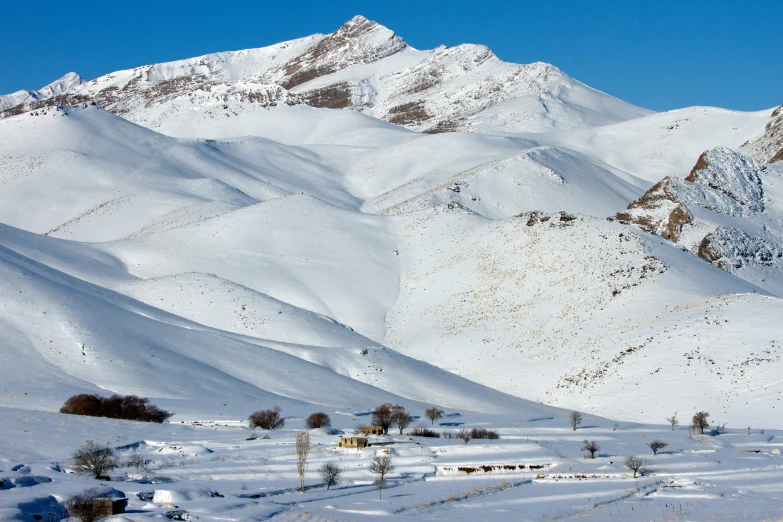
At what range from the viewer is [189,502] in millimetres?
24188

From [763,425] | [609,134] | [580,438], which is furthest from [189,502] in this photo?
[609,134]

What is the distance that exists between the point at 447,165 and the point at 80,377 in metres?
92.2

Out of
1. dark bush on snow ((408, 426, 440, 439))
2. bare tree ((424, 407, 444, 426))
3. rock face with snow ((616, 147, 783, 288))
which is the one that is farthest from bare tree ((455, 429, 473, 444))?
rock face with snow ((616, 147, 783, 288))

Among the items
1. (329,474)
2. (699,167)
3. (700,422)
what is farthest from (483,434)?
(699,167)

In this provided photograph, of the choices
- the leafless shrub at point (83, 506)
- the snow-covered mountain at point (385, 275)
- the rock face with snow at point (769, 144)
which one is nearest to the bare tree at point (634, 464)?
the snow-covered mountain at point (385, 275)

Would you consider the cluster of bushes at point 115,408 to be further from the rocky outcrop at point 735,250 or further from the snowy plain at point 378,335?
the rocky outcrop at point 735,250

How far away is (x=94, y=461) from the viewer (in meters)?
28.2

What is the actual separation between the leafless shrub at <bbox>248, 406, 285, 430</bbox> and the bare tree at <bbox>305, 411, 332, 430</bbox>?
3.94ft

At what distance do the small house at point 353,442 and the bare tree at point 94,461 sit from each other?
29.0ft

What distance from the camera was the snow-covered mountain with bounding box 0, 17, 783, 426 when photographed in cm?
5306

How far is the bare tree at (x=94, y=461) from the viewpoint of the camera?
1109 inches

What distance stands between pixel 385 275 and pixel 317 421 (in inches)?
1660

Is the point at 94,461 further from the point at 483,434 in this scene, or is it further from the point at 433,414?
the point at 433,414

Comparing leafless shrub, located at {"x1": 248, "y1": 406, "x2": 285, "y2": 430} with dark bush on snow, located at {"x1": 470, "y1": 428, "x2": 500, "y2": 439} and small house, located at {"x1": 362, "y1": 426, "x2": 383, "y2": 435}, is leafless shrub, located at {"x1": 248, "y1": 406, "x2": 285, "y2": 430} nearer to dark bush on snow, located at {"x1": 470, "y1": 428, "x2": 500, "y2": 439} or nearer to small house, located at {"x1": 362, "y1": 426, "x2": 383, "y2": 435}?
small house, located at {"x1": 362, "y1": 426, "x2": 383, "y2": 435}
